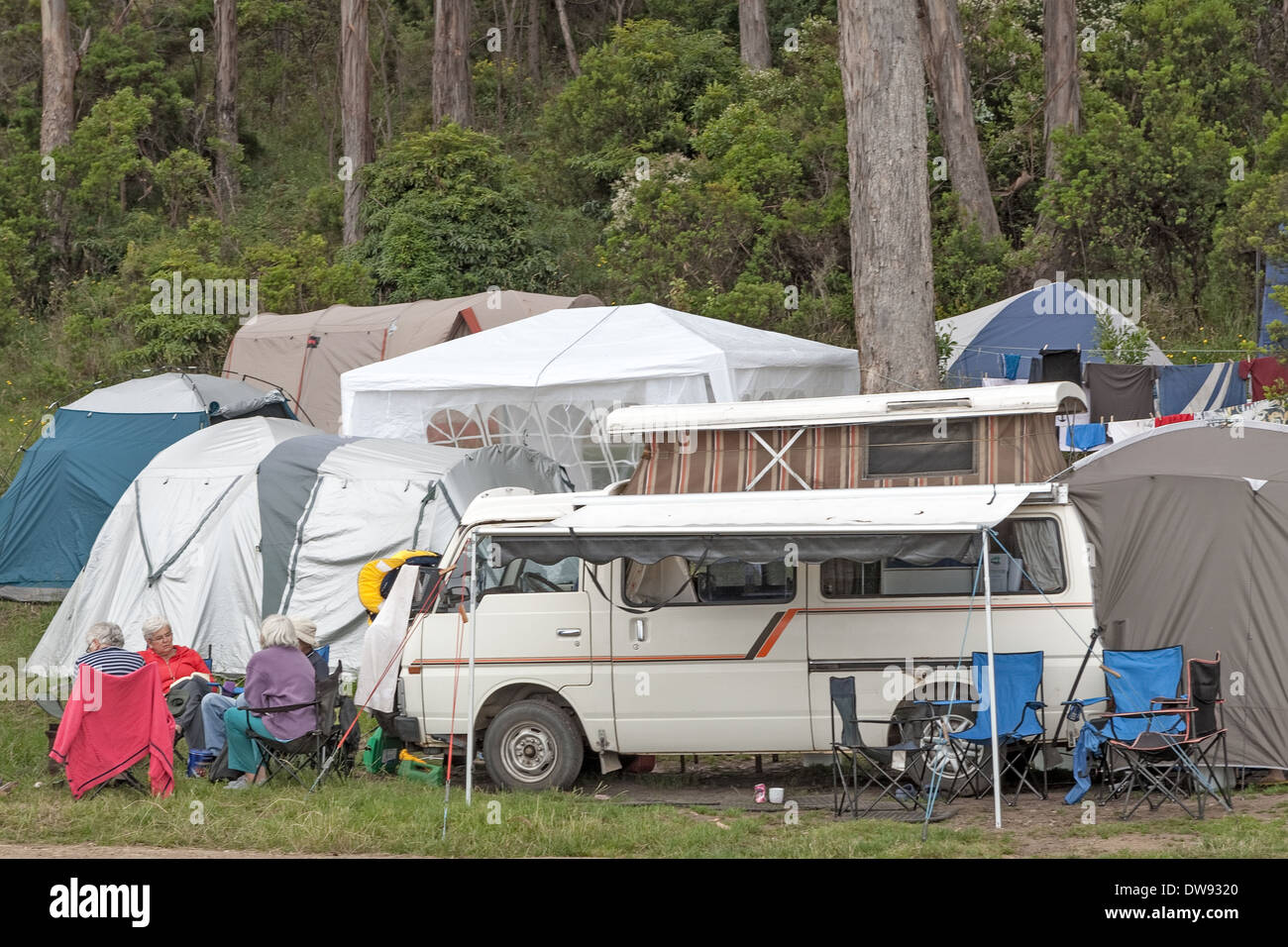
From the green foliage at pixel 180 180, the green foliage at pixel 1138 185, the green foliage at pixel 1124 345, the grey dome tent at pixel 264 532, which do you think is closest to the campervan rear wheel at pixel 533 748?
the grey dome tent at pixel 264 532

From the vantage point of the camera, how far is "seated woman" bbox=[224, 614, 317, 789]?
848 centimetres

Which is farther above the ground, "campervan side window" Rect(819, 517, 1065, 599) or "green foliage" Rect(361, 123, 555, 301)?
"green foliage" Rect(361, 123, 555, 301)

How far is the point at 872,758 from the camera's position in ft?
26.0

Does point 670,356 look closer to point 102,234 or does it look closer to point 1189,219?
point 1189,219

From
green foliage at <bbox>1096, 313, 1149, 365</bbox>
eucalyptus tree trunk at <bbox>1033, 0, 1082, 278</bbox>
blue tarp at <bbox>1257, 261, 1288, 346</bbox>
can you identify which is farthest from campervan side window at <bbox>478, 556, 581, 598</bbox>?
eucalyptus tree trunk at <bbox>1033, 0, 1082, 278</bbox>

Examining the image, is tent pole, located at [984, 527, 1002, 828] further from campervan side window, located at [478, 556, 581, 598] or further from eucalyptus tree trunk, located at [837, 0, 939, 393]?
eucalyptus tree trunk, located at [837, 0, 939, 393]

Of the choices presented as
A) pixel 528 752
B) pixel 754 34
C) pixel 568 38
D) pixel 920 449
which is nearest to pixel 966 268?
pixel 754 34

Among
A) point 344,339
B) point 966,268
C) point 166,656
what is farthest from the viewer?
point 966,268

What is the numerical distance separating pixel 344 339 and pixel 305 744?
11.8m

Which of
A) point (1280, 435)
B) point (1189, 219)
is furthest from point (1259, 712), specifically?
point (1189, 219)

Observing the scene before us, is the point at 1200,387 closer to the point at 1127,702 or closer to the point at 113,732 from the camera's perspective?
the point at 1127,702

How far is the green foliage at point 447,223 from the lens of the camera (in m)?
24.0

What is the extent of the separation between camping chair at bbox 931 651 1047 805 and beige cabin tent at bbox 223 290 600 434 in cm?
1212

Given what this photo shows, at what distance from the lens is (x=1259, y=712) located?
27.8ft
